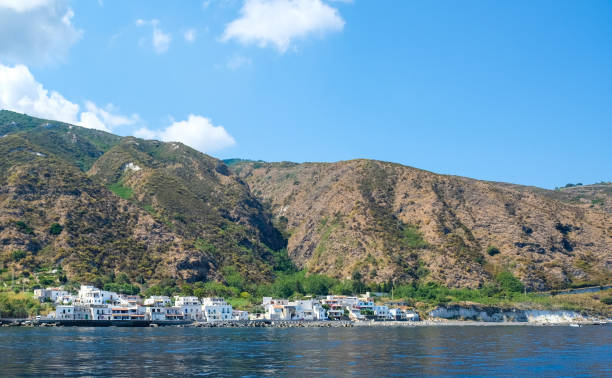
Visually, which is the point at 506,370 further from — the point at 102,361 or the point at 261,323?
the point at 261,323

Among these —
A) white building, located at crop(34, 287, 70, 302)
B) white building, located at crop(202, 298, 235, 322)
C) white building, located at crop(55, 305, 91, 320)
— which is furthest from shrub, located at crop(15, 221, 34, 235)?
white building, located at crop(202, 298, 235, 322)

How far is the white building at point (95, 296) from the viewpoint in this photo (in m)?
165

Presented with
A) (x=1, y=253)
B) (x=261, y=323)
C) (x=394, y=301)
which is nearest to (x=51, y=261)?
(x=1, y=253)

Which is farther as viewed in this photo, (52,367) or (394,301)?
(394,301)

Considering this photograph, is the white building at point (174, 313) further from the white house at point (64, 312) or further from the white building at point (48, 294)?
the white building at point (48, 294)

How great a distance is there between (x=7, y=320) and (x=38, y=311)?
11.7 meters

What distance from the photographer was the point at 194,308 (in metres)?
179

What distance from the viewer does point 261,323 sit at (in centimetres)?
17000

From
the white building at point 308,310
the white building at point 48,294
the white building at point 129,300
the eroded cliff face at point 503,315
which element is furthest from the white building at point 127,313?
the eroded cliff face at point 503,315

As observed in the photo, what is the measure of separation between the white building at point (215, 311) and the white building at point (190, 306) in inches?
67.5

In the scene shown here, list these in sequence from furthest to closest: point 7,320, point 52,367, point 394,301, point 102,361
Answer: point 394,301 < point 7,320 < point 102,361 < point 52,367

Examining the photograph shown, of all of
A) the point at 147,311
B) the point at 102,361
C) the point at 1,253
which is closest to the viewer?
the point at 102,361

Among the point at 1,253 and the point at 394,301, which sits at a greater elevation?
the point at 1,253

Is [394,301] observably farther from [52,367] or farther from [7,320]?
[52,367]
